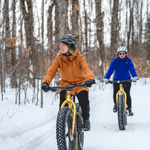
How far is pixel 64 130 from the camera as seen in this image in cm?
313

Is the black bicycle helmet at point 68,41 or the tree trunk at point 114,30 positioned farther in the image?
the tree trunk at point 114,30

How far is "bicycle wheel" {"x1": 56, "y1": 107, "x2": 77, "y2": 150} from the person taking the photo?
10.2 feet

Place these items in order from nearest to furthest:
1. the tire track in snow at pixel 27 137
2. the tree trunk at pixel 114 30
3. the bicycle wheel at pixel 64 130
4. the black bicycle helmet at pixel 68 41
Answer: the bicycle wheel at pixel 64 130 → the black bicycle helmet at pixel 68 41 → the tire track in snow at pixel 27 137 → the tree trunk at pixel 114 30

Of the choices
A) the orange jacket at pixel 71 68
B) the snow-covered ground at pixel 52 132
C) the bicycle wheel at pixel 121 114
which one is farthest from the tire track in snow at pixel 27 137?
the bicycle wheel at pixel 121 114

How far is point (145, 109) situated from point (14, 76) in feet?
24.4

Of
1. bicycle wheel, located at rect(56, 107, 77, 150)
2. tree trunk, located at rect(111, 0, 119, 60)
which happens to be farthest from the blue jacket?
tree trunk, located at rect(111, 0, 119, 60)

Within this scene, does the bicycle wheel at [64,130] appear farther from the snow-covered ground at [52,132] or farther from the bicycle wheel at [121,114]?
the bicycle wheel at [121,114]

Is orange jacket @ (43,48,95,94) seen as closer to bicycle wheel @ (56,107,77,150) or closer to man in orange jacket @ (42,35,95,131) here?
man in orange jacket @ (42,35,95,131)

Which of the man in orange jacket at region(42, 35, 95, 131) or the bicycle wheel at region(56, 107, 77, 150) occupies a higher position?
the man in orange jacket at region(42, 35, 95, 131)

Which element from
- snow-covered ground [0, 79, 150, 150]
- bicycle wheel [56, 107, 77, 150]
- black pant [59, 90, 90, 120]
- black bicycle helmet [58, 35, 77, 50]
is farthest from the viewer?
snow-covered ground [0, 79, 150, 150]

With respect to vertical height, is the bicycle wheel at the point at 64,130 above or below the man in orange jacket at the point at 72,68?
below

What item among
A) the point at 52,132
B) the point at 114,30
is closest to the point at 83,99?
the point at 52,132

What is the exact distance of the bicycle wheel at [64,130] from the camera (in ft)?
10.2

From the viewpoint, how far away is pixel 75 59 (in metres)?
4.04
